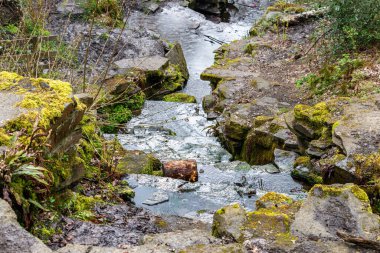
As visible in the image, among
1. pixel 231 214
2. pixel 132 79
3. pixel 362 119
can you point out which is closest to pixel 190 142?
pixel 132 79

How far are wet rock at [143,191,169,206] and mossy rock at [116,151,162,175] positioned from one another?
80cm

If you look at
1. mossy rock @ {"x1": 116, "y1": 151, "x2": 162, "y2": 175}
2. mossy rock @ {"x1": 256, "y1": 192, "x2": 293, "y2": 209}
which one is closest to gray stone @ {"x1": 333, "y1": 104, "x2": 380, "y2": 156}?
mossy rock @ {"x1": 256, "y1": 192, "x2": 293, "y2": 209}

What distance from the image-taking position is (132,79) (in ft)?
36.3

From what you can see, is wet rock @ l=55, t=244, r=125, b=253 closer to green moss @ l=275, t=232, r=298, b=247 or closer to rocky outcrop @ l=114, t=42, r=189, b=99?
green moss @ l=275, t=232, r=298, b=247

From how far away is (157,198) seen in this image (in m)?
6.11

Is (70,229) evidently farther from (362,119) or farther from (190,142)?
(190,142)

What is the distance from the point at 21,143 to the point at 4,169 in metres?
0.33

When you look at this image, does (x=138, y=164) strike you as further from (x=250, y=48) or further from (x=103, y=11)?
(x=103, y=11)

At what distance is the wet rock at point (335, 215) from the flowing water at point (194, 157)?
1.57m

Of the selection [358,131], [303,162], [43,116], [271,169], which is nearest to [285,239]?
[43,116]

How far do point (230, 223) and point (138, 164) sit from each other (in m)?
3.43

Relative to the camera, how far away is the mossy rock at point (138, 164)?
7098 mm

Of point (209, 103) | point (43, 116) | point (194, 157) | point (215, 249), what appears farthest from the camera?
point (209, 103)

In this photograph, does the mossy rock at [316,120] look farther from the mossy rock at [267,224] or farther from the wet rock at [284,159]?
the mossy rock at [267,224]
